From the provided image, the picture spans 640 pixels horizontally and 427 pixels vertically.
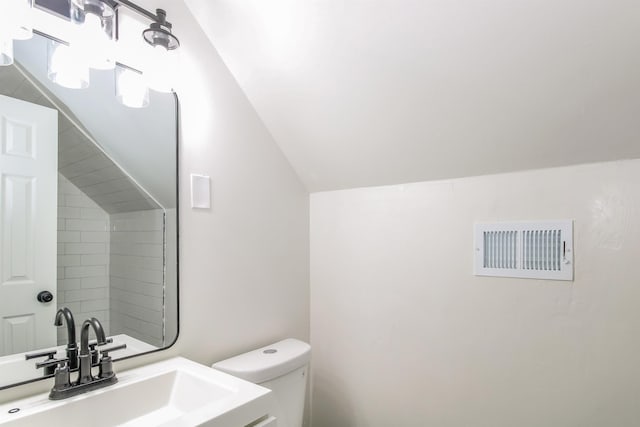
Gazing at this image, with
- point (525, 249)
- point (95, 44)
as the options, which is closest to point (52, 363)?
point (95, 44)

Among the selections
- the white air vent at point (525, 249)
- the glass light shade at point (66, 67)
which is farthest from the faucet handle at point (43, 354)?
the white air vent at point (525, 249)

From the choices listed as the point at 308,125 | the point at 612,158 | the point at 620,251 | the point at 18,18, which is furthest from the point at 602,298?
the point at 18,18

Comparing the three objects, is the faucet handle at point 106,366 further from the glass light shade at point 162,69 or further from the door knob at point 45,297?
the glass light shade at point 162,69

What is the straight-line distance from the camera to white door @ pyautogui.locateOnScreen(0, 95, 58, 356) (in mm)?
920

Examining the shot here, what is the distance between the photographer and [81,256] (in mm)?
1048

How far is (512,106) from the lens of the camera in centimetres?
110

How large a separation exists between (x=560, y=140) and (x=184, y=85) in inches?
50.6

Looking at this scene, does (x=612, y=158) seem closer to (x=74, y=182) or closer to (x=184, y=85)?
(x=184, y=85)

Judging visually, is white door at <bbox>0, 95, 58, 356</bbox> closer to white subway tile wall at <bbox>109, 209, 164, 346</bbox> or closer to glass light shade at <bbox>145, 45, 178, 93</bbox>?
white subway tile wall at <bbox>109, 209, 164, 346</bbox>

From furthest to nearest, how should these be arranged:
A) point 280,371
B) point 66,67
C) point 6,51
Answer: point 280,371
point 66,67
point 6,51

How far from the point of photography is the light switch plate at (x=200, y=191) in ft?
4.25

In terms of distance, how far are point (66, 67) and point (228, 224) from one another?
0.71m

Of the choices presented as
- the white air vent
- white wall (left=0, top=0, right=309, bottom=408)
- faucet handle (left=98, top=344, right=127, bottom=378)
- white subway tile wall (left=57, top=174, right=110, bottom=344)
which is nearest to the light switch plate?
white wall (left=0, top=0, right=309, bottom=408)

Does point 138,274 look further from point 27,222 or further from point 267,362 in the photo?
point 267,362
